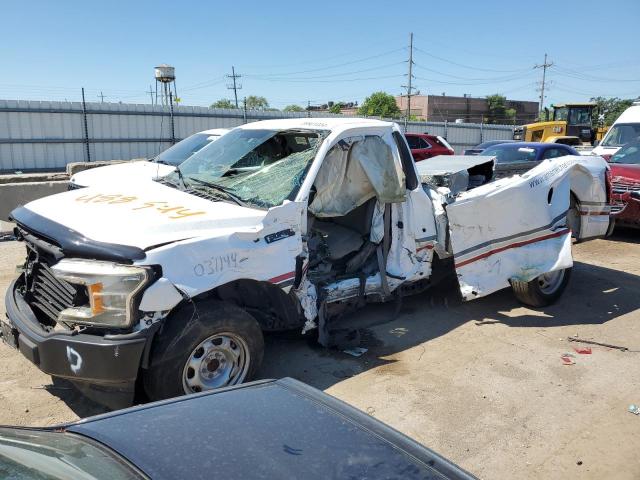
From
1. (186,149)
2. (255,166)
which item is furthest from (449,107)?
(255,166)

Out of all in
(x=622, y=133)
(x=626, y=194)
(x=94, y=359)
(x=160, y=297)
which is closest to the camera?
(x=94, y=359)

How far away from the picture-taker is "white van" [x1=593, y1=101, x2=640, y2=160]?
40.6 ft

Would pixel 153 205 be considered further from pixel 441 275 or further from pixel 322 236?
pixel 441 275

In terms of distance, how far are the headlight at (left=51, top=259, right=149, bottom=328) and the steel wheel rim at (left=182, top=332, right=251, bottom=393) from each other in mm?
Answer: 558

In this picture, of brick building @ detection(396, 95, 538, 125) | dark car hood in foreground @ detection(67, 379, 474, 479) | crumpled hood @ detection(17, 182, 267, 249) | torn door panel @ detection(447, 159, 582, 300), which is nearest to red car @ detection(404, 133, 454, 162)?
torn door panel @ detection(447, 159, 582, 300)

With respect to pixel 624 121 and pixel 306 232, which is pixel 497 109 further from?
pixel 306 232

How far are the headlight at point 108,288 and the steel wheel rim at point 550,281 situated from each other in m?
4.49

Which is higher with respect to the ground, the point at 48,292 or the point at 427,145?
the point at 427,145

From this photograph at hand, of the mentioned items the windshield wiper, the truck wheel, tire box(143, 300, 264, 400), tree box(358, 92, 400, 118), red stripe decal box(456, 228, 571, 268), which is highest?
tree box(358, 92, 400, 118)

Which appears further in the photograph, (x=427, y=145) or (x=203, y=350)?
(x=427, y=145)

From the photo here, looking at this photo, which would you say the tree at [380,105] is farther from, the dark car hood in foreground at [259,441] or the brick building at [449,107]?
the dark car hood in foreground at [259,441]

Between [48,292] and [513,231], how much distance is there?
429cm

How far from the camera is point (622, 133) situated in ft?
41.5

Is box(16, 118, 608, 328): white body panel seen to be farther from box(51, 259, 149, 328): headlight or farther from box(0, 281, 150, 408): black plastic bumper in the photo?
box(0, 281, 150, 408): black plastic bumper
